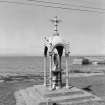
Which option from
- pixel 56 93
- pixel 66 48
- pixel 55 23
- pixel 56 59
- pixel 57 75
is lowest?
pixel 56 93

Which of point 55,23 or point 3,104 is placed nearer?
point 3,104

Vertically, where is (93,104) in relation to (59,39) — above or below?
below

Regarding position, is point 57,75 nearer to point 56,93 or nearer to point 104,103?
point 56,93

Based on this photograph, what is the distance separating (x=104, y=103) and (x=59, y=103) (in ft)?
9.91

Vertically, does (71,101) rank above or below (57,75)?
below

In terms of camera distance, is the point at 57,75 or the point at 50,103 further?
the point at 57,75

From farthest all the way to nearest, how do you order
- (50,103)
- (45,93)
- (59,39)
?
(59,39) → (45,93) → (50,103)

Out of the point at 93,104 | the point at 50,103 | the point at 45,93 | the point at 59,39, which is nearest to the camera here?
the point at 50,103

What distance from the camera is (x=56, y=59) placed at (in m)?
12.6

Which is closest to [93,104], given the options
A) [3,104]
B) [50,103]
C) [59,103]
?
[59,103]

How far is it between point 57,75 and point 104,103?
164 inches

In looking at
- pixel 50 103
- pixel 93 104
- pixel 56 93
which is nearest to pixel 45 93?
pixel 56 93

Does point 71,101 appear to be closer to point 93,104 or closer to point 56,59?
point 93,104

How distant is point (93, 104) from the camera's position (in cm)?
981
